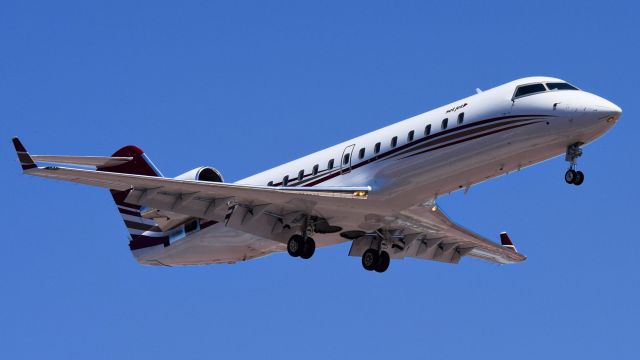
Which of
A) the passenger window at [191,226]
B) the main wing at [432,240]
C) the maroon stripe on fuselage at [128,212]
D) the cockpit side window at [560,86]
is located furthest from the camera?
the maroon stripe on fuselage at [128,212]

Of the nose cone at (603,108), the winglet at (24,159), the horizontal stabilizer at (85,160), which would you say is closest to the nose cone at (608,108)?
the nose cone at (603,108)

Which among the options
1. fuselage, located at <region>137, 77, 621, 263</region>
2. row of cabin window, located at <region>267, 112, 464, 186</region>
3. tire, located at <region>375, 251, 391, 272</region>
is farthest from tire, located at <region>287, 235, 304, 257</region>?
tire, located at <region>375, 251, 391, 272</region>

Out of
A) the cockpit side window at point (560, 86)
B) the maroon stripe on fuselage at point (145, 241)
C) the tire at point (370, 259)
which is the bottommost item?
the maroon stripe on fuselage at point (145, 241)

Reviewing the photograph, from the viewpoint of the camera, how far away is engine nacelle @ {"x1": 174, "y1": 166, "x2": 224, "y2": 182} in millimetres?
30547

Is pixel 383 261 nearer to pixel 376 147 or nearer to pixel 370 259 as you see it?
pixel 370 259

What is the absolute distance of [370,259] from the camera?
1203 inches

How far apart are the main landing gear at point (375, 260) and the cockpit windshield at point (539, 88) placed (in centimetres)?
640

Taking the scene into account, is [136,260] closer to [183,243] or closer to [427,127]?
[183,243]

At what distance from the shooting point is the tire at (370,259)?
30.5m

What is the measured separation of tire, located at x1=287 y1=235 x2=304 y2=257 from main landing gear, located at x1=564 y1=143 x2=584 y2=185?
6.75 meters

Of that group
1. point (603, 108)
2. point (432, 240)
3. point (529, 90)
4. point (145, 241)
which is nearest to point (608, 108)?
point (603, 108)

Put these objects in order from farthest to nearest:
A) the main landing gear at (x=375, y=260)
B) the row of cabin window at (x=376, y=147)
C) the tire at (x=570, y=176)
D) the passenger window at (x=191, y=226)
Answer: the passenger window at (x=191, y=226)
the main landing gear at (x=375, y=260)
the row of cabin window at (x=376, y=147)
the tire at (x=570, y=176)

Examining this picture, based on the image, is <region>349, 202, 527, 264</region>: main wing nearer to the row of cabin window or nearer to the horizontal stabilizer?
the row of cabin window

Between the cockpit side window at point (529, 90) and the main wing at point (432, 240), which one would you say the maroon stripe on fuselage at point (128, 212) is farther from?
the cockpit side window at point (529, 90)
